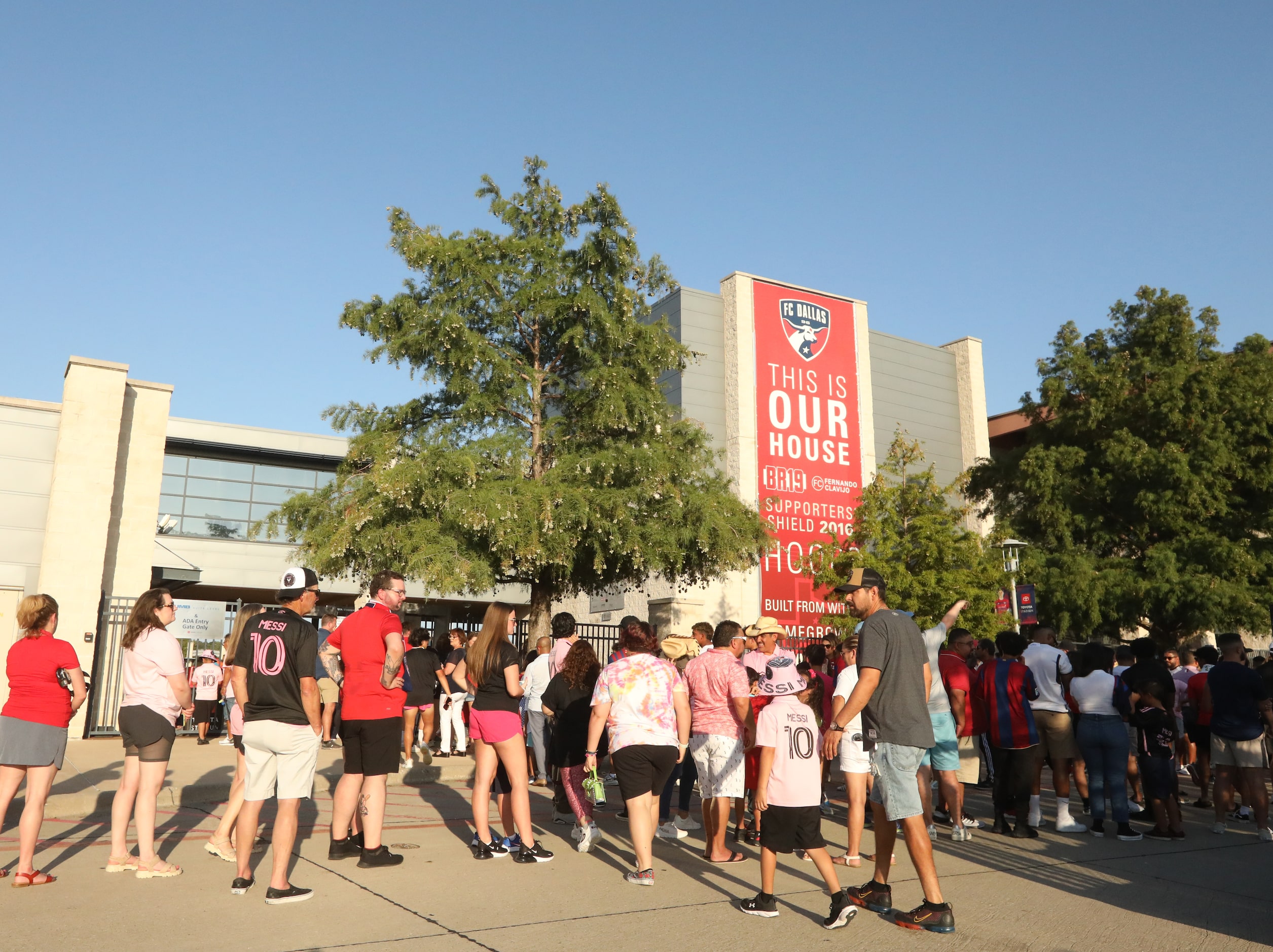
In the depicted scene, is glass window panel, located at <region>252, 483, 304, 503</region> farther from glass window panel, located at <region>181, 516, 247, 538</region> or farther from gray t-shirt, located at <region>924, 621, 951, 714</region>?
gray t-shirt, located at <region>924, 621, 951, 714</region>

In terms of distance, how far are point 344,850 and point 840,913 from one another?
11.9 ft

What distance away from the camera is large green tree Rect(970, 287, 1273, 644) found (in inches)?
954

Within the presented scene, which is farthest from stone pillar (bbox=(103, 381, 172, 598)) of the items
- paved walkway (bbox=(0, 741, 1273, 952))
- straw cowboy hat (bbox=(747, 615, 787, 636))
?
straw cowboy hat (bbox=(747, 615, 787, 636))

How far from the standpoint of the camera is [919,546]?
27.0 meters

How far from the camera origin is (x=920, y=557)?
1056 inches

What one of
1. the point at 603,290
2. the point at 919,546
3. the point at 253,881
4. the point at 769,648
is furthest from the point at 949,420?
the point at 253,881

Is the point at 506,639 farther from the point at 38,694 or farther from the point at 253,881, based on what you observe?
the point at 38,694

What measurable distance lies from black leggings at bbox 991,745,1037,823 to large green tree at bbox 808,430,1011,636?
1612 centimetres

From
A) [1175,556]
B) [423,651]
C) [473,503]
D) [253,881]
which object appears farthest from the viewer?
[1175,556]

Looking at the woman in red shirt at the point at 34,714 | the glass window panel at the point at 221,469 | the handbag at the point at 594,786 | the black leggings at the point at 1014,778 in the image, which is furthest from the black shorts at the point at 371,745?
the glass window panel at the point at 221,469

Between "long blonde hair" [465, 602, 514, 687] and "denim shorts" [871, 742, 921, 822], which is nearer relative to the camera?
"denim shorts" [871, 742, 921, 822]

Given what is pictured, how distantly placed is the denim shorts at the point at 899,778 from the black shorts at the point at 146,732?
4529mm

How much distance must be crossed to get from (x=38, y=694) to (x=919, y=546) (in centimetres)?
2378

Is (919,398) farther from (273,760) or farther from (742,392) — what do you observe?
(273,760)
